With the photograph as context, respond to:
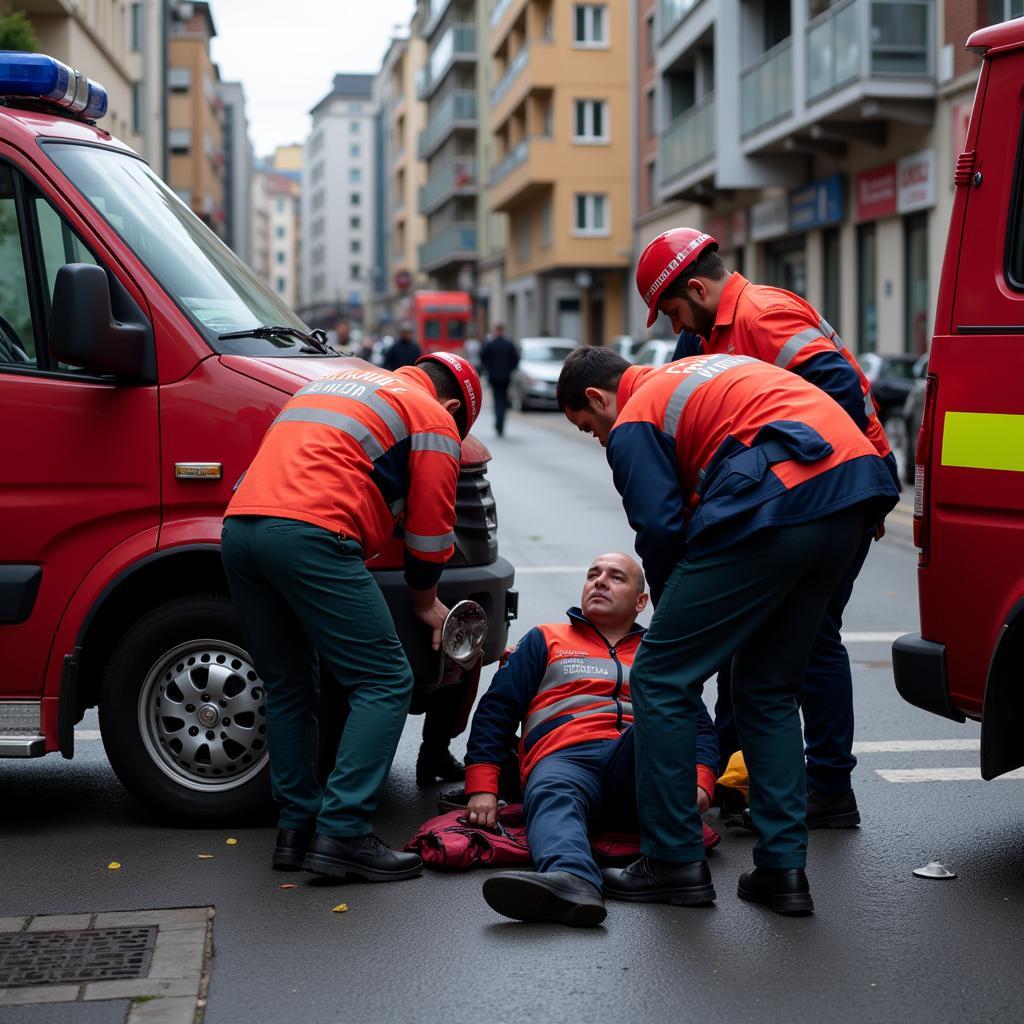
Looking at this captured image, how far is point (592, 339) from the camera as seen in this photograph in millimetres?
60188

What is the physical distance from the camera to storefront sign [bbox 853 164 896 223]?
93.5 feet

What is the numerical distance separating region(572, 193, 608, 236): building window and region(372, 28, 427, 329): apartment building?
1547 inches

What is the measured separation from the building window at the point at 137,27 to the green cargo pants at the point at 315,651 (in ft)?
180

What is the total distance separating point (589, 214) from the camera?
190ft

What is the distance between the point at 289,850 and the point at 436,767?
1.24m

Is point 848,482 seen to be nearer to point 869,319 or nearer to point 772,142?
point 869,319

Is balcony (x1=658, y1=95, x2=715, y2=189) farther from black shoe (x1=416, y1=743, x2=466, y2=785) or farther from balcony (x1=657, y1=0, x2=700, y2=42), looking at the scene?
black shoe (x1=416, y1=743, x2=466, y2=785)

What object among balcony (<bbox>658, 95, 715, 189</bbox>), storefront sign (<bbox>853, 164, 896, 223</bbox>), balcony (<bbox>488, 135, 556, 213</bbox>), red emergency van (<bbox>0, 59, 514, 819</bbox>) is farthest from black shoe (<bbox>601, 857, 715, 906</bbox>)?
balcony (<bbox>488, 135, 556, 213</bbox>)

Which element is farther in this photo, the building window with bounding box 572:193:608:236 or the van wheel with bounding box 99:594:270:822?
the building window with bounding box 572:193:608:236

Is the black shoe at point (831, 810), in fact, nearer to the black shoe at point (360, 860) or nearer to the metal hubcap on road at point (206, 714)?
the black shoe at point (360, 860)

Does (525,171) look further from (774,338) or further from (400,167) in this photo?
(400,167)

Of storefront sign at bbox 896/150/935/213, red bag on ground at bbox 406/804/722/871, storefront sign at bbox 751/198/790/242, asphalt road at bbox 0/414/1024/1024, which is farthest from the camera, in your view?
storefront sign at bbox 751/198/790/242

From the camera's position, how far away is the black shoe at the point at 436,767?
6457mm

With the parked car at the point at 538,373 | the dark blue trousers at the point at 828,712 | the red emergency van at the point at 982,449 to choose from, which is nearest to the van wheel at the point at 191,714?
the dark blue trousers at the point at 828,712
